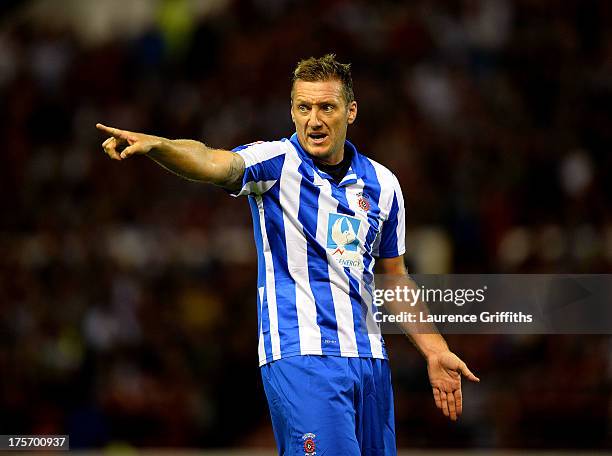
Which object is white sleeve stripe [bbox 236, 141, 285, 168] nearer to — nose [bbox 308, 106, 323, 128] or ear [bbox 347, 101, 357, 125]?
nose [bbox 308, 106, 323, 128]

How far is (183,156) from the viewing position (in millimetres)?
4281

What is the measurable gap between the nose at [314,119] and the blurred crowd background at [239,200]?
15.5 feet

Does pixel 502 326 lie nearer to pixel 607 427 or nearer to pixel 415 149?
pixel 607 427

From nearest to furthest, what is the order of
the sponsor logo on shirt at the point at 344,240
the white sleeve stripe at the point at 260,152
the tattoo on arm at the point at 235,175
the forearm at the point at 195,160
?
the forearm at the point at 195,160 < the tattoo on arm at the point at 235,175 < the white sleeve stripe at the point at 260,152 < the sponsor logo on shirt at the point at 344,240

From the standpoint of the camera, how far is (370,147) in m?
11.1

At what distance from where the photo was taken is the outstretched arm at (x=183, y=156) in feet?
13.2

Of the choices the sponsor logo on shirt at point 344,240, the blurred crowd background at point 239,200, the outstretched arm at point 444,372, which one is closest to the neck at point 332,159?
the sponsor logo on shirt at point 344,240

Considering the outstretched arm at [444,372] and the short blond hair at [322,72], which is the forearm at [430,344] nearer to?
the outstretched arm at [444,372]

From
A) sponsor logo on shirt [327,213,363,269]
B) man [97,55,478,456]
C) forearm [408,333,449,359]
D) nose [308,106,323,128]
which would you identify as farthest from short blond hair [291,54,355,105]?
forearm [408,333,449,359]

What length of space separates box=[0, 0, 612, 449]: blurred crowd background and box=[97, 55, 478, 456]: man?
4329mm

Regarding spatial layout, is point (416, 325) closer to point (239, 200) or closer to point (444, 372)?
point (444, 372)

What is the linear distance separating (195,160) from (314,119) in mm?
753

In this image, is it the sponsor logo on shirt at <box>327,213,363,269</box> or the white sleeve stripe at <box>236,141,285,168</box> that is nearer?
the white sleeve stripe at <box>236,141,285,168</box>

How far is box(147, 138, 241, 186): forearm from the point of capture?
4207 mm
